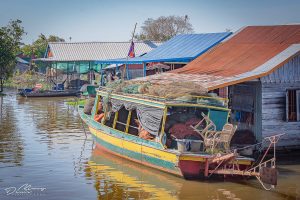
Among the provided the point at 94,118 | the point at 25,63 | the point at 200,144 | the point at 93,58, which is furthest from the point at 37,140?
the point at 25,63

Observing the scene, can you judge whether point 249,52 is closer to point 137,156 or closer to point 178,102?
point 178,102

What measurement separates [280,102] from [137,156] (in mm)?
5055

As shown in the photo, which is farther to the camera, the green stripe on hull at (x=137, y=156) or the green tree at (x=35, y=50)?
the green tree at (x=35, y=50)

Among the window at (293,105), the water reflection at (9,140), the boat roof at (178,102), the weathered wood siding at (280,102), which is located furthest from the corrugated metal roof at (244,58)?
the water reflection at (9,140)

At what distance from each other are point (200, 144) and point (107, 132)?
179 inches

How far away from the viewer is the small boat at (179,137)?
14.6 m

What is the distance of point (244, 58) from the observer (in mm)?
20484

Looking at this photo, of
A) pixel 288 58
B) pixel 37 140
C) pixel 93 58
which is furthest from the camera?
pixel 93 58

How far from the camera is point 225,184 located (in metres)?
15.1

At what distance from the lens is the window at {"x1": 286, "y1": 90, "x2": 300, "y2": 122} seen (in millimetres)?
18453

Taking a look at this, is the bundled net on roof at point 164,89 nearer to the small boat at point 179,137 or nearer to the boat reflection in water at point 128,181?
the small boat at point 179,137

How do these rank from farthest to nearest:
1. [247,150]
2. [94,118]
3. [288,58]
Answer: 1. [94,118]
2. [288,58]
3. [247,150]

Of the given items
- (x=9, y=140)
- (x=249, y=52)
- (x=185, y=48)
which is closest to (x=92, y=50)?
(x=185, y=48)

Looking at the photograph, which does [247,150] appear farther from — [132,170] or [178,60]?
[178,60]
